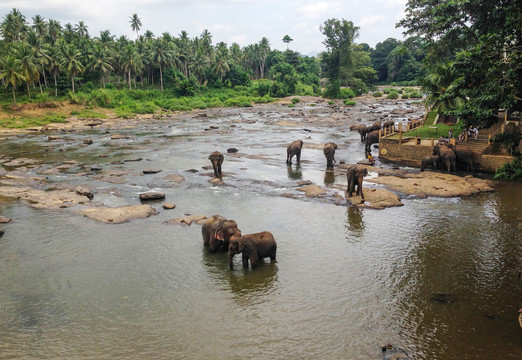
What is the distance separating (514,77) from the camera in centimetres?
1199

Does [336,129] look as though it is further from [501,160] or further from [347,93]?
[347,93]

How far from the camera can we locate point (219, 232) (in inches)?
520

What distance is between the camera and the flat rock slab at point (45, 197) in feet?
62.8

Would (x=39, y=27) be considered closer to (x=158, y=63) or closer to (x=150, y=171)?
(x=158, y=63)

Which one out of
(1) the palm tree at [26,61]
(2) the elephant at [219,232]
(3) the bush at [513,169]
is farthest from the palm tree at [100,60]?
(3) the bush at [513,169]

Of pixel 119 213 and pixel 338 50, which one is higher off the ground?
pixel 338 50

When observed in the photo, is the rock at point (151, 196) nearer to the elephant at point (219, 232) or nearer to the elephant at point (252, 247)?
the elephant at point (219, 232)

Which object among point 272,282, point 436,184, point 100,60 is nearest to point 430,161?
point 436,184

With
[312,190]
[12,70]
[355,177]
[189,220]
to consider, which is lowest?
[189,220]

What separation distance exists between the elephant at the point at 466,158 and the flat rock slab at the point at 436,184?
211 cm

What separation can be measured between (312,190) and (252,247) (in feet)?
29.5

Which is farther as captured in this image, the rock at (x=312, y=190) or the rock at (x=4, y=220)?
the rock at (x=312, y=190)

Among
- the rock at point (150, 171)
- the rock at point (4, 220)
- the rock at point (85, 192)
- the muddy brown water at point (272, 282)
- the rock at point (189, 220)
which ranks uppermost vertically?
the rock at point (150, 171)

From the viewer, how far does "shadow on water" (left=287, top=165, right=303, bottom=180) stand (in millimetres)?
24188
